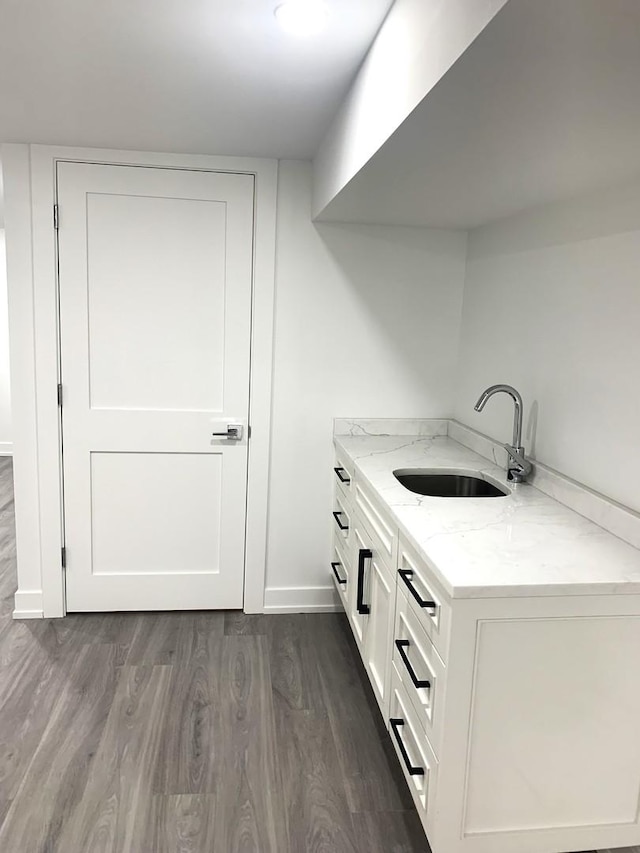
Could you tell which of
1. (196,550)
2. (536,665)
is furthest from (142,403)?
(536,665)

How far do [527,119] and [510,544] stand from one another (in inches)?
38.8

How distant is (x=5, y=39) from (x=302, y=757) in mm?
2282

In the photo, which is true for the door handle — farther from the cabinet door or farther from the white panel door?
the cabinet door

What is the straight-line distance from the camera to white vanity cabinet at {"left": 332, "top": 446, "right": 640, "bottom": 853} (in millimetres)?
1526

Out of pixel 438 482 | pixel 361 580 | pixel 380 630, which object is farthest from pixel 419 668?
pixel 438 482

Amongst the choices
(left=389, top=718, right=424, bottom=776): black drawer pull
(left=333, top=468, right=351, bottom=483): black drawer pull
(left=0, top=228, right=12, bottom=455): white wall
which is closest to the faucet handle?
(left=333, top=468, right=351, bottom=483): black drawer pull

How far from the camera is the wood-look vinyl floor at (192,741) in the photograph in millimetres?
1955

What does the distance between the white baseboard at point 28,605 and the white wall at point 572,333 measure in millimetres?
2189

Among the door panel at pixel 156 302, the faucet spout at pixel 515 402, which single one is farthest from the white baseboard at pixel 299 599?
the faucet spout at pixel 515 402

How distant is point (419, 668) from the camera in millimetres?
1750

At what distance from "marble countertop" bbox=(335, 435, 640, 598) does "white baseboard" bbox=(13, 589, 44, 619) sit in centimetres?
177

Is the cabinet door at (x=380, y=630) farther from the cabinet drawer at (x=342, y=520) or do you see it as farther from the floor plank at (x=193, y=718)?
the floor plank at (x=193, y=718)

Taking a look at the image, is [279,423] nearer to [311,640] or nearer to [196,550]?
[196,550]

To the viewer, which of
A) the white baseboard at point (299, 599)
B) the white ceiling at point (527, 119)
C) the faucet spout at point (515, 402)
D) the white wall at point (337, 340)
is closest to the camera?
the white ceiling at point (527, 119)
